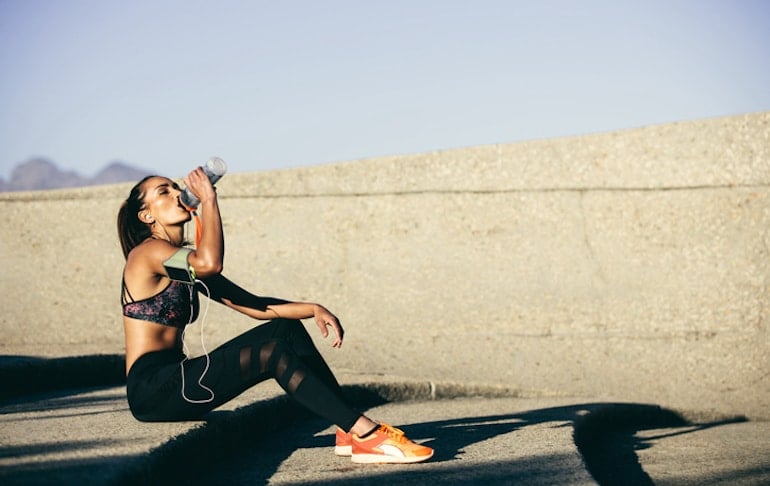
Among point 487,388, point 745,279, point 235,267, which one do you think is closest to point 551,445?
point 487,388

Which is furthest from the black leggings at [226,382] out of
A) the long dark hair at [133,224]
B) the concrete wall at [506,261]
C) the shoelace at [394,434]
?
the concrete wall at [506,261]

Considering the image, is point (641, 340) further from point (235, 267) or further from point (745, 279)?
point (235, 267)

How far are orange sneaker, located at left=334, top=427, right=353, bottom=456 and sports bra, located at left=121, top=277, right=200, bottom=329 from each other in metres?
0.78

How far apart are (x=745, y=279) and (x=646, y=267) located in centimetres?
62

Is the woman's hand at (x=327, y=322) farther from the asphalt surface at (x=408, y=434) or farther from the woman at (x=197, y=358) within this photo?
→ the asphalt surface at (x=408, y=434)

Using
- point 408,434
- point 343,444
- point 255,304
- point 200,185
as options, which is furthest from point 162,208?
point 408,434

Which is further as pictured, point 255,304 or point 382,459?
point 255,304

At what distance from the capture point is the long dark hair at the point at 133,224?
11.8 ft

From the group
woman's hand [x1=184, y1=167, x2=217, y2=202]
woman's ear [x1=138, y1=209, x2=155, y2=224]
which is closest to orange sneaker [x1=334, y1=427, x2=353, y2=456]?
woman's hand [x1=184, y1=167, x2=217, y2=202]

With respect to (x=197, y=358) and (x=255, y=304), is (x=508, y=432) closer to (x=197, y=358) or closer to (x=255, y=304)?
(x=255, y=304)

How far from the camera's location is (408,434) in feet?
13.4

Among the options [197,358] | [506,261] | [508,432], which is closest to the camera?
[197,358]

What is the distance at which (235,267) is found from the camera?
233 inches

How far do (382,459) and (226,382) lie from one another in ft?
2.18
